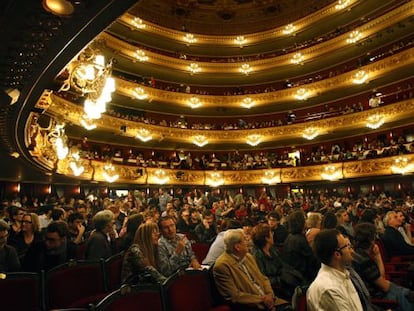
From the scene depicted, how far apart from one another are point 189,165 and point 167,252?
62.2ft

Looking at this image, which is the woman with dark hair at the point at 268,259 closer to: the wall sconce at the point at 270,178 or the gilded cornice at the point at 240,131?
the gilded cornice at the point at 240,131

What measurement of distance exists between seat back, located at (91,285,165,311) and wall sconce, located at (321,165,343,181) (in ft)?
64.0

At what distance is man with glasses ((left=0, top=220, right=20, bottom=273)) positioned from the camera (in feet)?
12.4

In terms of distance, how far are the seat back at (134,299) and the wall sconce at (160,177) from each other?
1793 cm

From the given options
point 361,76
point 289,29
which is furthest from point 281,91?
point 361,76

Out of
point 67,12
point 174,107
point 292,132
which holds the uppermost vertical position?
point 174,107

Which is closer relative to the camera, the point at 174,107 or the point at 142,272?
the point at 142,272

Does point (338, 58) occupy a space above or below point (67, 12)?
above

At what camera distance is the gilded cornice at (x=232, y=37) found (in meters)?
23.2

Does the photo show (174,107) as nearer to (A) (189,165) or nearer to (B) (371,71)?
(A) (189,165)

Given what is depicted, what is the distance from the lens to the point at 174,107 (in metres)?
25.5


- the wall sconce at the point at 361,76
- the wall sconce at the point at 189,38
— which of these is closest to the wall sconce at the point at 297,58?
the wall sconce at the point at 361,76

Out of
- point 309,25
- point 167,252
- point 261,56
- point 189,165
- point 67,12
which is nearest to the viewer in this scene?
point 67,12

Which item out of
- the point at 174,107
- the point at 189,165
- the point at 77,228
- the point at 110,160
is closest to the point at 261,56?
the point at 174,107
